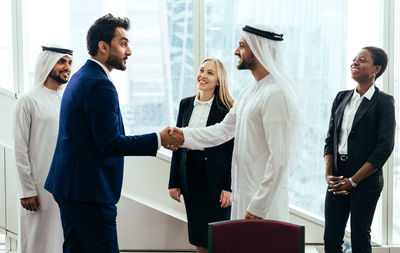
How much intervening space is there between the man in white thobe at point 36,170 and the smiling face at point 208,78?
3.57 ft

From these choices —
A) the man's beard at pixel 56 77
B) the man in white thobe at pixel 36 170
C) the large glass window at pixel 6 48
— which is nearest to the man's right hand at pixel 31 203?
the man in white thobe at pixel 36 170

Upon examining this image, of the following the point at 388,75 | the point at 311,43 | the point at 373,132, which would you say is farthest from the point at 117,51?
the point at 388,75

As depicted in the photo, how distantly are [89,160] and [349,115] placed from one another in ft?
6.41

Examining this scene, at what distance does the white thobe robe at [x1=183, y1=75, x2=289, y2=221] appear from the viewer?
213cm

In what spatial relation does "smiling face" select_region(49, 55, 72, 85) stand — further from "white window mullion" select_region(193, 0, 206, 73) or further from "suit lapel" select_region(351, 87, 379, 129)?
"suit lapel" select_region(351, 87, 379, 129)

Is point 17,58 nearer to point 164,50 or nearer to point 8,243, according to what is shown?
point 164,50

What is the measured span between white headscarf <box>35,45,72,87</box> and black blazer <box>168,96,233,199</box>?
1018 mm

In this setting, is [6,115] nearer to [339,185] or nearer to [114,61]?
[114,61]

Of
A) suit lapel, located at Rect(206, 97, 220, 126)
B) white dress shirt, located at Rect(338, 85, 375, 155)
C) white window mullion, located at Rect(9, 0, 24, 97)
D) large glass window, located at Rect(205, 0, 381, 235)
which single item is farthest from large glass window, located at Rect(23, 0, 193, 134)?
white dress shirt, located at Rect(338, 85, 375, 155)

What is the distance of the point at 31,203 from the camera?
295 cm

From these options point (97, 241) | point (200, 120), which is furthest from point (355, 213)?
point (97, 241)

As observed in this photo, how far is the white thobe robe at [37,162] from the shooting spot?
117 inches

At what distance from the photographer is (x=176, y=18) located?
4113 millimetres

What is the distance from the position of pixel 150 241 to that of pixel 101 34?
222cm
